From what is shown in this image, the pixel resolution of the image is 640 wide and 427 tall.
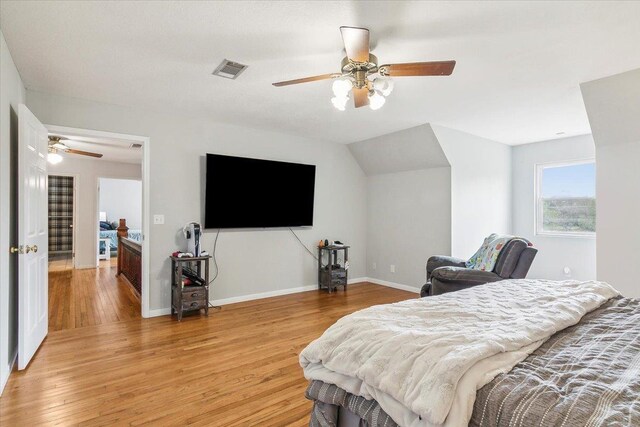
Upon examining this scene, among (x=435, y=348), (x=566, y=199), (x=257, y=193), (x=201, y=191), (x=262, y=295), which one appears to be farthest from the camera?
(x=566, y=199)

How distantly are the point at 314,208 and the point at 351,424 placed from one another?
4170 mm

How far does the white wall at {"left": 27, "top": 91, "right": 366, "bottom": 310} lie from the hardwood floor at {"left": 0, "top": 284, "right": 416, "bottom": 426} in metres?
0.82

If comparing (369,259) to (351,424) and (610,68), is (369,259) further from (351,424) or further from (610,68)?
(351,424)

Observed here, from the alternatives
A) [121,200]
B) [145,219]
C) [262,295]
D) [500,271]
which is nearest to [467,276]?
[500,271]

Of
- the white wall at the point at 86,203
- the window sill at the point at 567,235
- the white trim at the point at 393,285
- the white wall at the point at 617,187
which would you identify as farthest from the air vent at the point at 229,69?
the white wall at the point at 86,203

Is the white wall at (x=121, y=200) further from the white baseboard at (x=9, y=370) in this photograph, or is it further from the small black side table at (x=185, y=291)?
the white baseboard at (x=9, y=370)

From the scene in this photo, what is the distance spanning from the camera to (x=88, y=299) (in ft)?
15.4

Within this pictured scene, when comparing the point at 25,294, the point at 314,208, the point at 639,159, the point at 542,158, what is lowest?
the point at 25,294

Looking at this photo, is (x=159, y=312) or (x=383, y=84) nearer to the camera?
(x=383, y=84)

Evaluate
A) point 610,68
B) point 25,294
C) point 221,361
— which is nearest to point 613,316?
point 610,68

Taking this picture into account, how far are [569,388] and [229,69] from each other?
2898 mm

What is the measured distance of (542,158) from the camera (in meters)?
5.62

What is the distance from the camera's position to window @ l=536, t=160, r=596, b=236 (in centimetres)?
519

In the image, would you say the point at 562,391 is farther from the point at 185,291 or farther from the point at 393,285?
the point at 393,285
